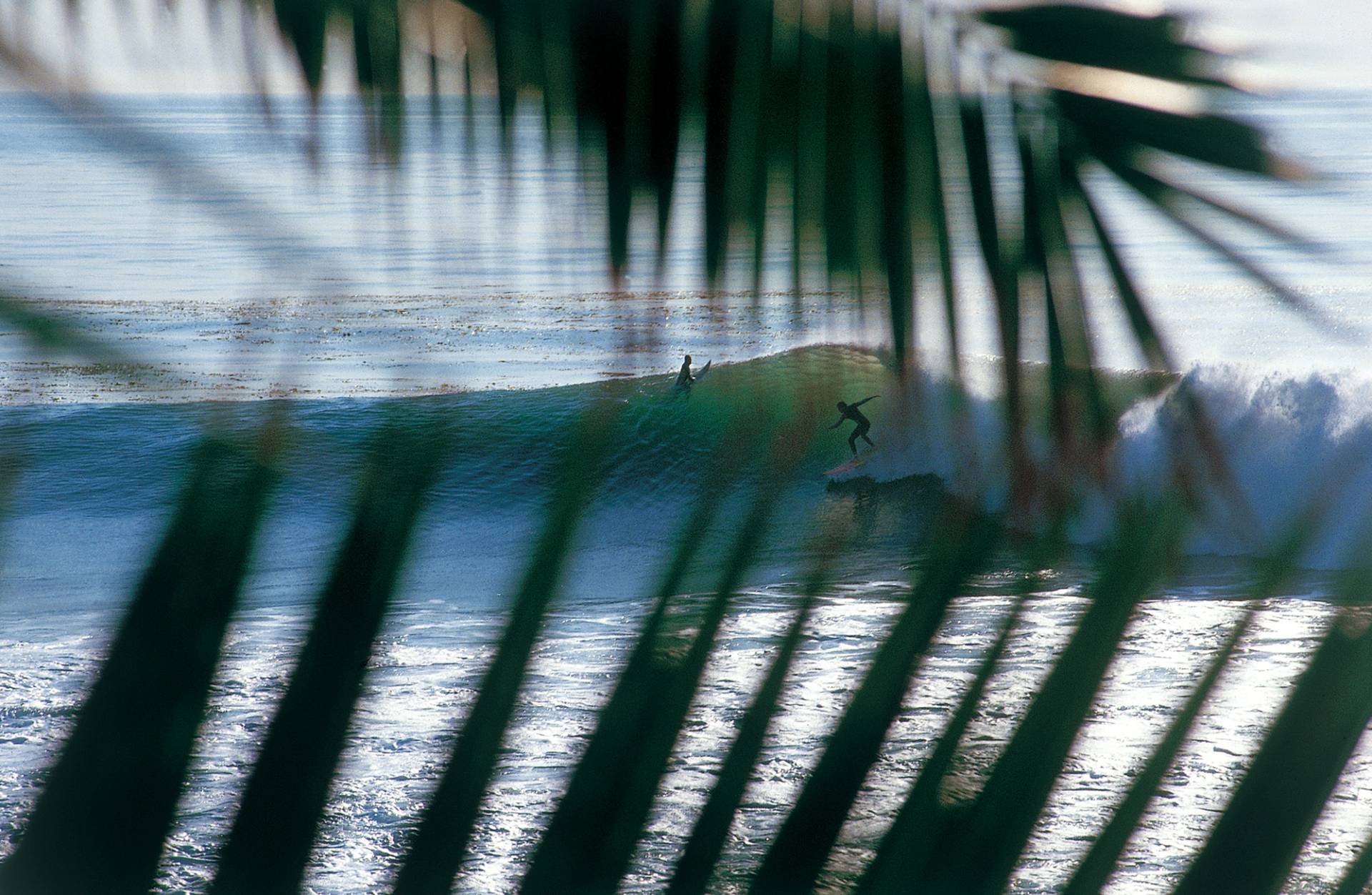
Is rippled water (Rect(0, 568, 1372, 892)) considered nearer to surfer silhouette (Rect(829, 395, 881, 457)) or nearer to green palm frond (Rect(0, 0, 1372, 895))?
green palm frond (Rect(0, 0, 1372, 895))

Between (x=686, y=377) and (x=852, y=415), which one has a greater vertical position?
(x=852, y=415)

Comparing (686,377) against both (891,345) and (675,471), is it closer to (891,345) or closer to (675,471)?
(675,471)

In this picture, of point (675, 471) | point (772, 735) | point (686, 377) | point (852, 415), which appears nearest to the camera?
point (772, 735)

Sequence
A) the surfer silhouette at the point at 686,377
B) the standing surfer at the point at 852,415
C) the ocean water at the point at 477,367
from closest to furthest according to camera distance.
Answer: the ocean water at the point at 477,367
the standing surfer at the point at 852,415
the surfer silhouette at the point at 686,377

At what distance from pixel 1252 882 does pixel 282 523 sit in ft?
1.85

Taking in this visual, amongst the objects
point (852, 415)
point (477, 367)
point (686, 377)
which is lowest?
point (686, 377)

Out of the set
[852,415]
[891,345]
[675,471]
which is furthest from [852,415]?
[891,345]

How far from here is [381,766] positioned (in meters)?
1.90

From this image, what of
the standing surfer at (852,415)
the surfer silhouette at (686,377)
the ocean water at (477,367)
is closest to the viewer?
A: the ocean water at (477,367)

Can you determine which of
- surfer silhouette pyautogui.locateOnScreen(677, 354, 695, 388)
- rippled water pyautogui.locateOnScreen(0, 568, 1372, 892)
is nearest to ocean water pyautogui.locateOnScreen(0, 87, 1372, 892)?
rippled water pyautogui.locateOnScreen(0, 568, 1372, 892)

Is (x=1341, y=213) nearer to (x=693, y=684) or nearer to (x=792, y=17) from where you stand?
(x=792, y=17)

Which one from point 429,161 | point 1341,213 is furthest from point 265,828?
point 1341,213

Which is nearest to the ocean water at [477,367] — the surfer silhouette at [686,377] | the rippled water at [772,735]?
the rippled water at [772,735]

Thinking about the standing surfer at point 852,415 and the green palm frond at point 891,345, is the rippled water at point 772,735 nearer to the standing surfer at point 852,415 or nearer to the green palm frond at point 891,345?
the green palm frond at point 891,345
